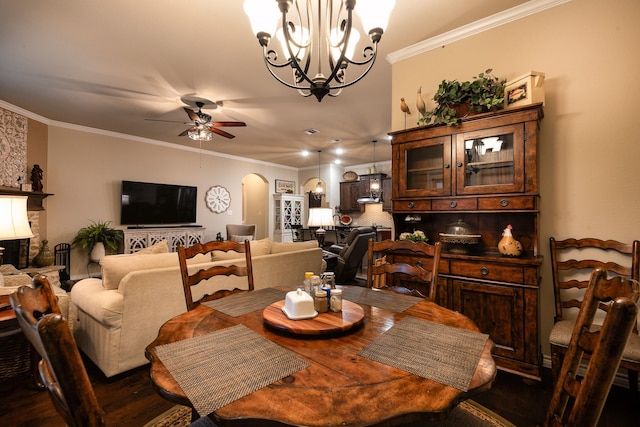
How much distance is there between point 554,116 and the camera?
2.20m

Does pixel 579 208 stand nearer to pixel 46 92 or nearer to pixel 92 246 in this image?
pixel 46 92

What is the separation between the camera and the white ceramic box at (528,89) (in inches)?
80.0

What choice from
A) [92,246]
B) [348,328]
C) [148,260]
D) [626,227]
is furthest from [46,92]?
[626,227]

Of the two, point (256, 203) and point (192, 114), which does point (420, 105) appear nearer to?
point (192, 114)

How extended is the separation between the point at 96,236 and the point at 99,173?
46.3 inches

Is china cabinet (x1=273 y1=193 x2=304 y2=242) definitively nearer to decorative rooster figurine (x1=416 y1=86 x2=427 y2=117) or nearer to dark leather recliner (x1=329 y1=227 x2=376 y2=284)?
dark leather recliner (x1=329 y1=227 x2=376 y2=284)

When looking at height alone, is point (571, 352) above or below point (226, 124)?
below

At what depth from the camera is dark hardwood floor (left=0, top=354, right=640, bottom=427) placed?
5.46 ft

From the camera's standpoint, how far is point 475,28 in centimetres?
246

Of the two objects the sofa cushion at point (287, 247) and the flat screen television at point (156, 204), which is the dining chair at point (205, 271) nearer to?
the sofa cushion at point (287, 247)

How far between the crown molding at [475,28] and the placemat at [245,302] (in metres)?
2.49

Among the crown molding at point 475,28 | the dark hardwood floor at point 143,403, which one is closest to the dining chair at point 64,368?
the dark hardwood floor at point 143,403

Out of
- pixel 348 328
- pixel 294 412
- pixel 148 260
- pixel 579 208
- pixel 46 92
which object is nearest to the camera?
pixel 294 412

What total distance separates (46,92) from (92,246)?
2538 millimetres
